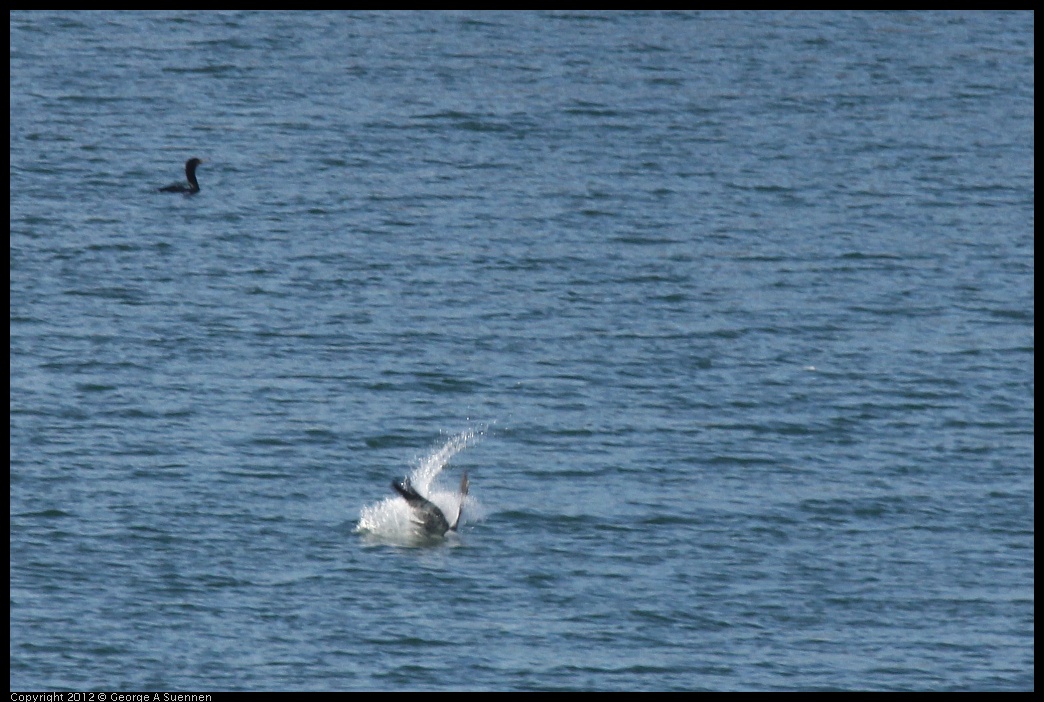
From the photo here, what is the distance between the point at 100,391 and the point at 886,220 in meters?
19.2

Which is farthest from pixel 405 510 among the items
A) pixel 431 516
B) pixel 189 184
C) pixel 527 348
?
pixel 189 184

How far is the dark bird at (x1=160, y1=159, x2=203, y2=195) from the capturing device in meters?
44.4

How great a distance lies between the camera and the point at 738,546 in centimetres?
2944

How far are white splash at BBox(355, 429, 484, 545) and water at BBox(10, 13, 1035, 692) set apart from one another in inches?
9.9

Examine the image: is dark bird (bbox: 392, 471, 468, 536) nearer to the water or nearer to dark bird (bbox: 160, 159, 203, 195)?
the water

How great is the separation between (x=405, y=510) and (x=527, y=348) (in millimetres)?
8686

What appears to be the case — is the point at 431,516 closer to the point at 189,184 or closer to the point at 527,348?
the point at 527,348

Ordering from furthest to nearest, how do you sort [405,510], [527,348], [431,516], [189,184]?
[189,184] < [527,348] < [405,510] < [431,516]

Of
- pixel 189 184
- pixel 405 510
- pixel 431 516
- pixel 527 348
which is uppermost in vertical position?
pixel 189 184

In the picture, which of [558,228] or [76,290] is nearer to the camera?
[76,290]

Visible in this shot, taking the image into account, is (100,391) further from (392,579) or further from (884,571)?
(884,571)

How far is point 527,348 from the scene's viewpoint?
38.2 metres

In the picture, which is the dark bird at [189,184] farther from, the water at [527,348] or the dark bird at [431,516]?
the dark bird at [431,516]

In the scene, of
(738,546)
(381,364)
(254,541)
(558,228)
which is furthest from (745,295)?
(254,541)
